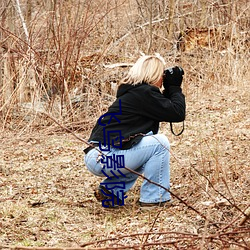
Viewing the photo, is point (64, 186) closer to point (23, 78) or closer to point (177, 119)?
point (177, 119)

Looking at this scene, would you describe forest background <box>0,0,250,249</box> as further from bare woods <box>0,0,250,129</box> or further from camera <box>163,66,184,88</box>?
camera <box>163,66,184,88</box>

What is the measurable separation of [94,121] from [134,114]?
3.06 meters

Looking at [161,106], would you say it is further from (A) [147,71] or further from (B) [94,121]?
(B) [94,121]

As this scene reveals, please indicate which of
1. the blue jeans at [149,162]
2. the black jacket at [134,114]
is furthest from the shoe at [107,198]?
the black jacket at [134,114]

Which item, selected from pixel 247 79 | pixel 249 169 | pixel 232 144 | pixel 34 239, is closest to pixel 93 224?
pixel 34 239

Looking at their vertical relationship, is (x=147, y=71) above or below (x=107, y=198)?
above

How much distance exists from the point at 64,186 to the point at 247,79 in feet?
13.9

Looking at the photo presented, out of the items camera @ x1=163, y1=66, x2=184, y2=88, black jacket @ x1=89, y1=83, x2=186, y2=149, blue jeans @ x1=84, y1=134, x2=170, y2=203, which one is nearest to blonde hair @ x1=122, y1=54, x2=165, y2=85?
black jacket @ x1=89, y1=83, x2=186, y2=149

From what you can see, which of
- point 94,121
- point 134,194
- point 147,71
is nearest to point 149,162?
point 134,194

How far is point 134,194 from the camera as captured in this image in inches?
180

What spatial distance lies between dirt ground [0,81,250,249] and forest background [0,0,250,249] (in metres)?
0.01

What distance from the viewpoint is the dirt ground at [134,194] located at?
10.4 ft

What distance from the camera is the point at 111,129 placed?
408 centimetres

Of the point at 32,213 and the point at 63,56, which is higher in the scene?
the point at 63,56
